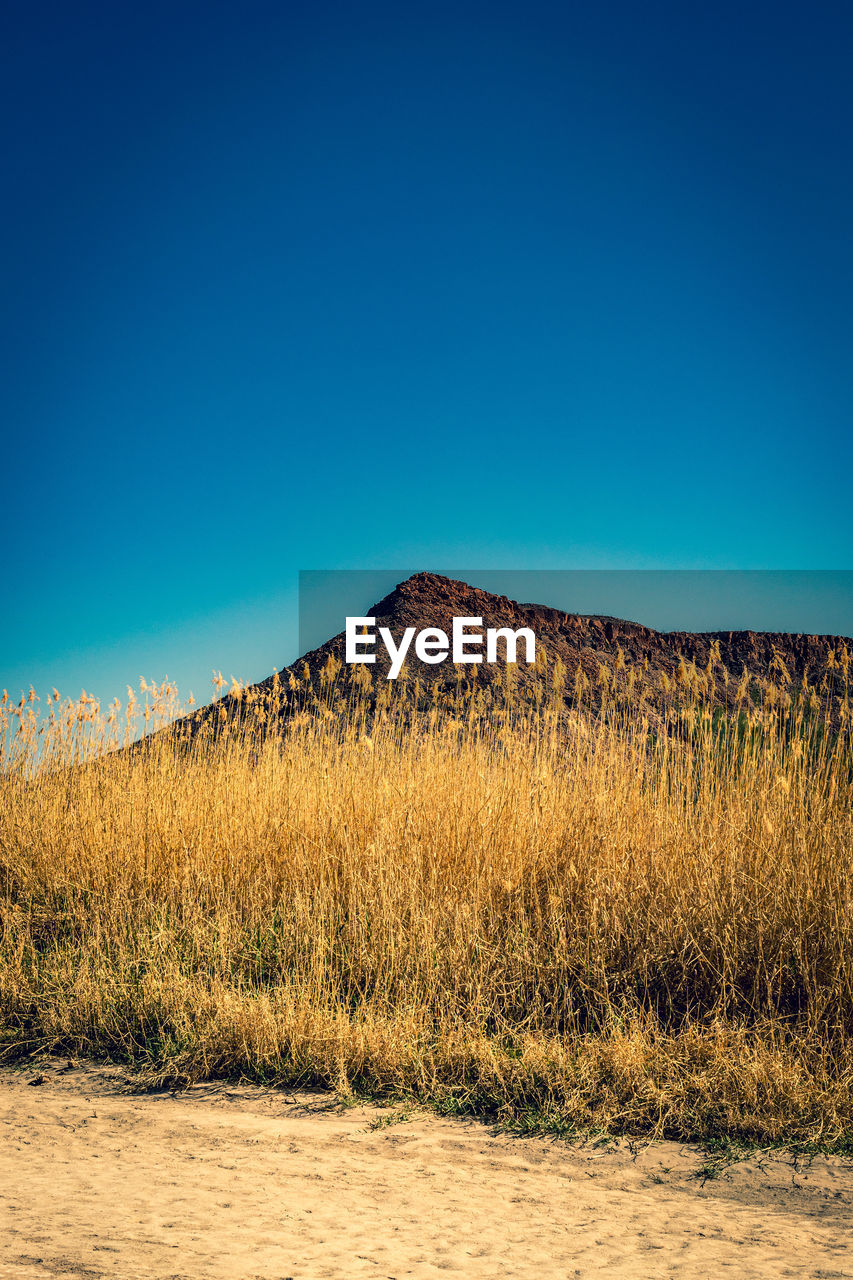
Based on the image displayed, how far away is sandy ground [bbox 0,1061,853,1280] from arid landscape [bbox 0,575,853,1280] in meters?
0.01

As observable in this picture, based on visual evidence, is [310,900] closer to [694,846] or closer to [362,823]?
[362,823]

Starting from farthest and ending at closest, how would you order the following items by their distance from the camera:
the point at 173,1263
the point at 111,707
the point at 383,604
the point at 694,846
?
the point at 383,604 → the point at 111,707 → the point at 694,846 → the point at 173,1263

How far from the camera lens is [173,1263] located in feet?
7.22

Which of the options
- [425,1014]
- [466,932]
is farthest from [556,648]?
[425,1014]

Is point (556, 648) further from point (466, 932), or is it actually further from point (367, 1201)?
point (367, 1201)

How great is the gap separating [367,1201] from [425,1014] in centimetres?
133

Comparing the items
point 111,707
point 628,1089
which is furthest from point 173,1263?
point 111,707

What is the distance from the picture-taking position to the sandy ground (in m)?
2.25

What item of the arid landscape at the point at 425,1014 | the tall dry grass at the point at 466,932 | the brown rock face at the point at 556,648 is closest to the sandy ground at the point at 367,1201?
the arid landscape at the point at 425,1014

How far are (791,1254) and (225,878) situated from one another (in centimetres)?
439

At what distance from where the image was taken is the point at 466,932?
15.1 ft

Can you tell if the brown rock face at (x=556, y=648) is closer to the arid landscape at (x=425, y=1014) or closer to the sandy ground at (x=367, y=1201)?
the arid landscape at (x=425, y=1014)

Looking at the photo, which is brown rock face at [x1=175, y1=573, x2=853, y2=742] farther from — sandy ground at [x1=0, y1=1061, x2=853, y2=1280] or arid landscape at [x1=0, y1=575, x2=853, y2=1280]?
sandy ground at [x1=0, y1=1061, x2=853, y2=1280]

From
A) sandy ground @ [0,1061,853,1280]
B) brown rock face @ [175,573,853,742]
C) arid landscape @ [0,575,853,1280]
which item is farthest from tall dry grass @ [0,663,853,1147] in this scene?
brown rock face @ [175,573,853,742]
